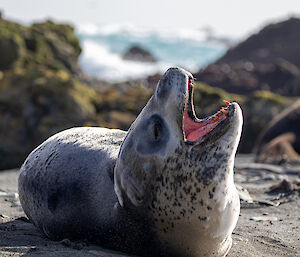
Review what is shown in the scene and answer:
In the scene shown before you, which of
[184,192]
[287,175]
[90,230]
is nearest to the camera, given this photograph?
[184,192]

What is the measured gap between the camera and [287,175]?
7.08 meters

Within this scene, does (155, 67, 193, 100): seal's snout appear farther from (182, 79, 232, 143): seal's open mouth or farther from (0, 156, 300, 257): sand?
(0, 156, 300, 257): sand

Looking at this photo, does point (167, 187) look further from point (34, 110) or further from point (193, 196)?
point (34, 110)

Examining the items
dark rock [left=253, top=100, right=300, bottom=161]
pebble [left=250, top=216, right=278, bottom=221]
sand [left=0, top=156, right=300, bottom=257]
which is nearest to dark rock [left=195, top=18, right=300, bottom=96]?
dark rock [left=253, top=100, right=300, bottom=161]

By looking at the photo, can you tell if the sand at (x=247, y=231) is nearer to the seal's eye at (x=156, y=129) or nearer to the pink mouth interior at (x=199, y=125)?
the seal's eye at (x=156, y=129)

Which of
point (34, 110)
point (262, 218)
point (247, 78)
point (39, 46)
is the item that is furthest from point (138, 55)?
point (262, 218)

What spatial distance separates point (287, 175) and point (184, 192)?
4.34m

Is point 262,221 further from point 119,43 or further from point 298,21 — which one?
point 119,43

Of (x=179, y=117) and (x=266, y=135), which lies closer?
(x=179, y=117)

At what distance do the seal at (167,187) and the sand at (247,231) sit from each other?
22 cm

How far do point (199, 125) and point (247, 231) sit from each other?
5.01 feet

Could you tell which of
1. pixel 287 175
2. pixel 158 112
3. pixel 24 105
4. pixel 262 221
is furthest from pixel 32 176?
pixel 24 105

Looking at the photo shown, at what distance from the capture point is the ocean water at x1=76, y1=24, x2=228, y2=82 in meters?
40.5

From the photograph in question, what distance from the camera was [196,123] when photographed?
3.16 meters
